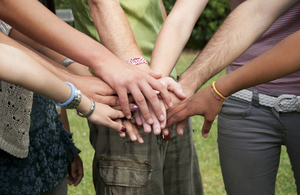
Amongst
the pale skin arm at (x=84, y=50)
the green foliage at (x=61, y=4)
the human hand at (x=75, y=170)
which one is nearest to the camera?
the pale skin arm at (x=84, y=50)

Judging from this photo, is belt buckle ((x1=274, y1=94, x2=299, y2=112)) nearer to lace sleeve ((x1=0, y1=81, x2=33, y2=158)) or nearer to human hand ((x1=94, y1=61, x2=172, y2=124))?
human hand ((x1=94, y1=61, x2=172, y2=124))

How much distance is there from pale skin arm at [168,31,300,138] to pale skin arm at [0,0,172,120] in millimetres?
228

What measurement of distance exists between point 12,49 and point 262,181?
6.08 ft

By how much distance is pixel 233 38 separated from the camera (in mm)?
2357

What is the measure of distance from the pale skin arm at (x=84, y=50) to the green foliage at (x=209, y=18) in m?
9.45

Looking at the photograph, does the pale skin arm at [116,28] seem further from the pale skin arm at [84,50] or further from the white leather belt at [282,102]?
the white leather belt at [282,102]

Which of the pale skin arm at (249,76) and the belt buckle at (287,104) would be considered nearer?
the pale skin arm at (249,76)

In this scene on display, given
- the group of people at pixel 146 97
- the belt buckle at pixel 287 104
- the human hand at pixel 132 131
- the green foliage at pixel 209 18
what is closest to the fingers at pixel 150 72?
the group of people at pixel 146 97

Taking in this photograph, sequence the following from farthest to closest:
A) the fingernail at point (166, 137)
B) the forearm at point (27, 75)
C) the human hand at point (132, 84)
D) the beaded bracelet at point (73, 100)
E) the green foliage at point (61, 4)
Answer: the green foliage at point (61, 4)
the fingernail at point (166, 137)
the human hand at point (132, 84)
the beaded bracelet at point (73, 100)
the forearm at point (27, 75)

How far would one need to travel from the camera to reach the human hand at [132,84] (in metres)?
1.97

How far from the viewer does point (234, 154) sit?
238 cm

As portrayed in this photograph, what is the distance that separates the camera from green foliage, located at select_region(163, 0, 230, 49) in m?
10.9

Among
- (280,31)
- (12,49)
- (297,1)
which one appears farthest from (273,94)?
(12,49)

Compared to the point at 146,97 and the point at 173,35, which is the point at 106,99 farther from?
the point at 173,35
